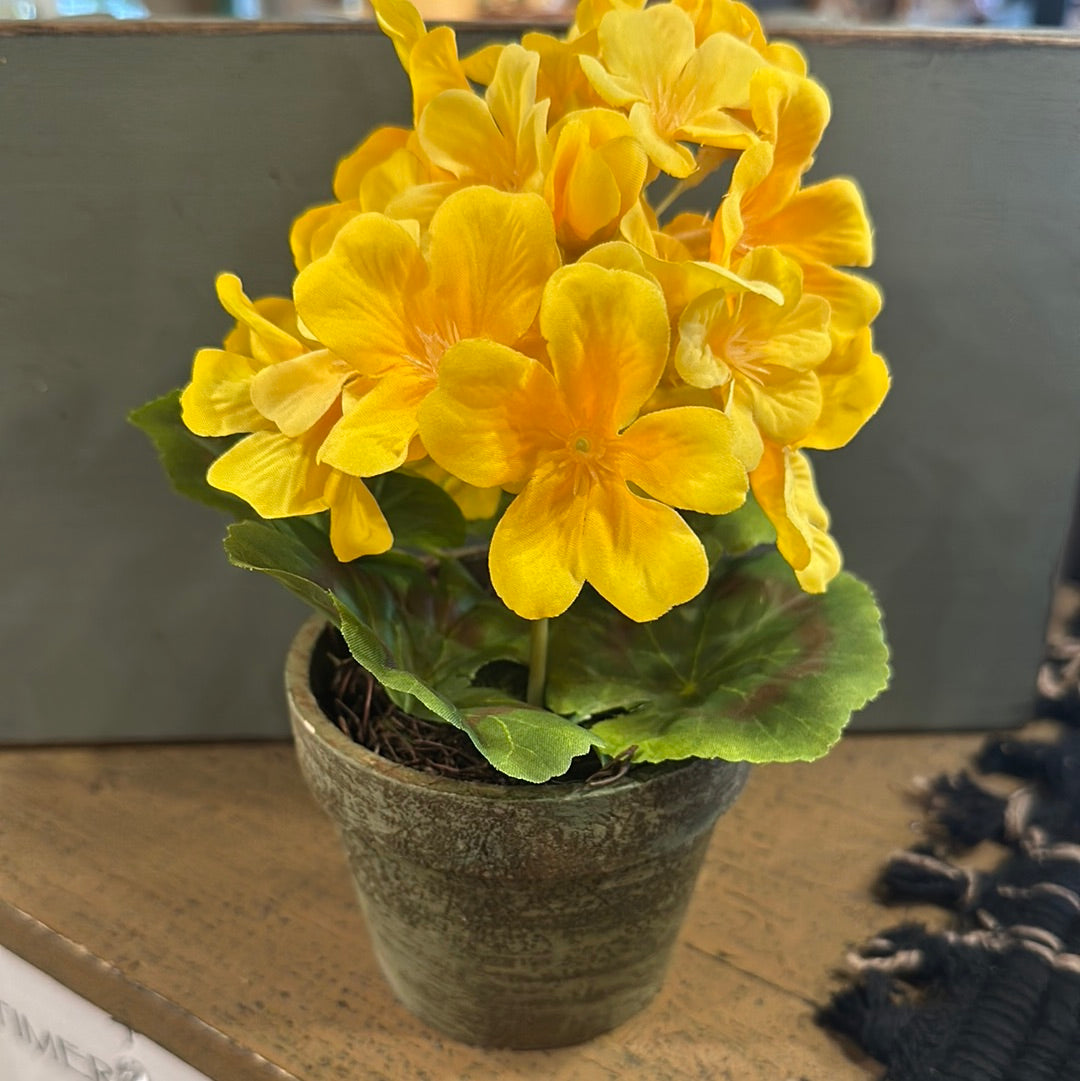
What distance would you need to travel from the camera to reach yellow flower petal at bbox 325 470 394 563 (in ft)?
1.18

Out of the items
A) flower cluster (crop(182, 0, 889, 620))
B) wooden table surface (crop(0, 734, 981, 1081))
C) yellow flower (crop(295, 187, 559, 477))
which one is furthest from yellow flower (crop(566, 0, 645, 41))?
wooden table surface (crop(0, 734, 981, 1081))

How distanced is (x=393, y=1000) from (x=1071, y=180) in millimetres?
574

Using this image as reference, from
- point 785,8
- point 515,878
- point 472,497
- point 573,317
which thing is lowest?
point 515,878

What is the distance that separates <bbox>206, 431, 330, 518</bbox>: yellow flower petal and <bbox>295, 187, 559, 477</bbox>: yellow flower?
3 centimetres

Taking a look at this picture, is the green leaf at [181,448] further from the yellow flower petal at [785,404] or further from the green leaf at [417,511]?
the yellow flower petal at [785,404]

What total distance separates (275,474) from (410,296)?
80 mm

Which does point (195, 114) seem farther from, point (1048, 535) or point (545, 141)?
point (1048, 535)

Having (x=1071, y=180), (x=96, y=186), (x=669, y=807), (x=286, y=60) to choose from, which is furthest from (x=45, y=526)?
(x=1071, y=180)

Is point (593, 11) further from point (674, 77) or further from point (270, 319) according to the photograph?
point (270, 319)

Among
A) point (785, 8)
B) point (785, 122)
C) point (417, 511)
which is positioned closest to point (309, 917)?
point (417, 511)

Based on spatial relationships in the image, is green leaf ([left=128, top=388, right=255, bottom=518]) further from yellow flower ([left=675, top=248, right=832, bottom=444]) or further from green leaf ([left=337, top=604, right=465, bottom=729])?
yellow flower ([left=675, top=248, right=832, bottom=444])

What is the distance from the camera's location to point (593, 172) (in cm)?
33

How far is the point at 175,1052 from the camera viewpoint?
50 centimetres

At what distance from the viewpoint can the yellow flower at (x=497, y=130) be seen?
34 cm
